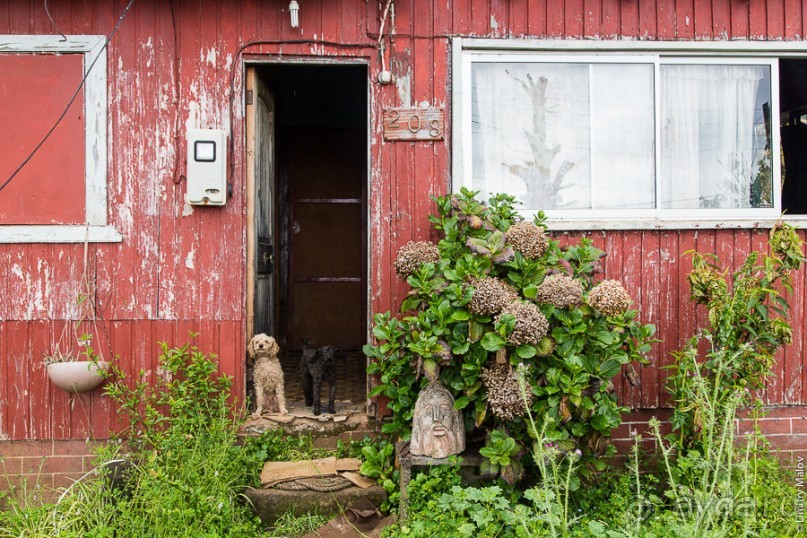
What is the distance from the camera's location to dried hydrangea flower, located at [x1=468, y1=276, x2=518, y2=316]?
3.45m

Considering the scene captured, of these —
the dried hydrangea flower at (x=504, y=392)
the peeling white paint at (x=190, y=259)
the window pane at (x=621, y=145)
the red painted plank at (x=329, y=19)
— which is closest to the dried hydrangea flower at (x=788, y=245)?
the window pane at (x=621, y=145)

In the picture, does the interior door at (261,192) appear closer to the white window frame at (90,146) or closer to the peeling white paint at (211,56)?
the peeling white paint at (211,56)

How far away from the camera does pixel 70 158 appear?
170 inches

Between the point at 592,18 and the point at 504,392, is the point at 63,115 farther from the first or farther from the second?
the point at 592,18

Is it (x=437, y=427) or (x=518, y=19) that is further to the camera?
(x=518, y=19)

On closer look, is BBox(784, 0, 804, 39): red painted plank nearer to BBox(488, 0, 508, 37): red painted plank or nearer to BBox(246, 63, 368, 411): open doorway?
BBox(488, 0, 508, 37): red painted plank

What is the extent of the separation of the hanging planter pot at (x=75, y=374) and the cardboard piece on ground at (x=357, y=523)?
1.78m

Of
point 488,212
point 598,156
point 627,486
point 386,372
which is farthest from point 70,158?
point 627,486

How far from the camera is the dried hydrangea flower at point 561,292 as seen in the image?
3.45 meters

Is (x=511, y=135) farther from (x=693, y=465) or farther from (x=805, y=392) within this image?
(x=805, y=392)

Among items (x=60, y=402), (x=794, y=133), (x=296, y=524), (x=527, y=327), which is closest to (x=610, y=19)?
(x=527, y=327)

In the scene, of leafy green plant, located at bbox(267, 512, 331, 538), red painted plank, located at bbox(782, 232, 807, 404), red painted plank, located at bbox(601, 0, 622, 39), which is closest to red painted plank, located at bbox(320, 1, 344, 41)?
red painted plank, located at bbox(601, 0, 622, 39)

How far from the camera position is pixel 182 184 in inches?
171

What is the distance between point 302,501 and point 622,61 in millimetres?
3793
